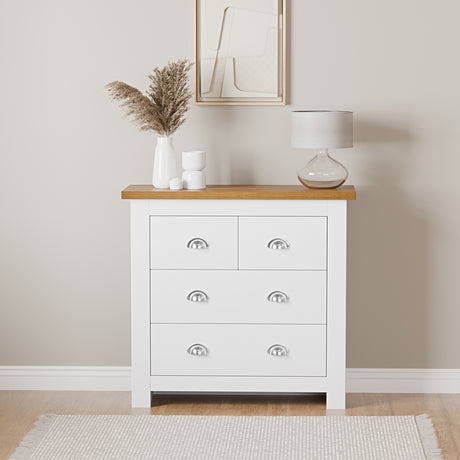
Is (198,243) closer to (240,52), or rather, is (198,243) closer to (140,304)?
(140,304)

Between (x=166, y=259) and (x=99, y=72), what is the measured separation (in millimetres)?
901

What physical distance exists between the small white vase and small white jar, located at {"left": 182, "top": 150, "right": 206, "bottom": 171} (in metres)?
0.05

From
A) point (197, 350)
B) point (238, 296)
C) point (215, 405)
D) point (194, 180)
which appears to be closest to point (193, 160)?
point (194, 180)

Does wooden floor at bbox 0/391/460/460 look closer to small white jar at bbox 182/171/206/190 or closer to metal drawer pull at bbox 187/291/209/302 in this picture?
metal drawer pull at bbox 187/291/209/302

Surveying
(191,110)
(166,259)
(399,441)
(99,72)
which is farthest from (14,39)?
(399,441)

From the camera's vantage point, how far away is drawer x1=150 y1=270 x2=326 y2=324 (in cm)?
336

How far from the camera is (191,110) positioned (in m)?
3.60

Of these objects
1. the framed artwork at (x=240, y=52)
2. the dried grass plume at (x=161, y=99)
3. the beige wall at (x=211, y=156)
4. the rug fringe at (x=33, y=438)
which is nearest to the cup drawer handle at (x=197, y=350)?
the beige wall at (x=211, y=156)

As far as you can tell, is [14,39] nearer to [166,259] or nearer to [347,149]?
[166,259]

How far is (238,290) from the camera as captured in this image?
3377mm

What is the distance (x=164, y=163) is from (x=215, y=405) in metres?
1.06

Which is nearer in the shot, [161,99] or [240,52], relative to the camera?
[161,99]

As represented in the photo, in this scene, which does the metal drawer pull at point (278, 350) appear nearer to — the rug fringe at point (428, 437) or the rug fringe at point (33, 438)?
the rug fringe at point (428, 437)

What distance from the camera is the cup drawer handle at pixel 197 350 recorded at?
340 cm
